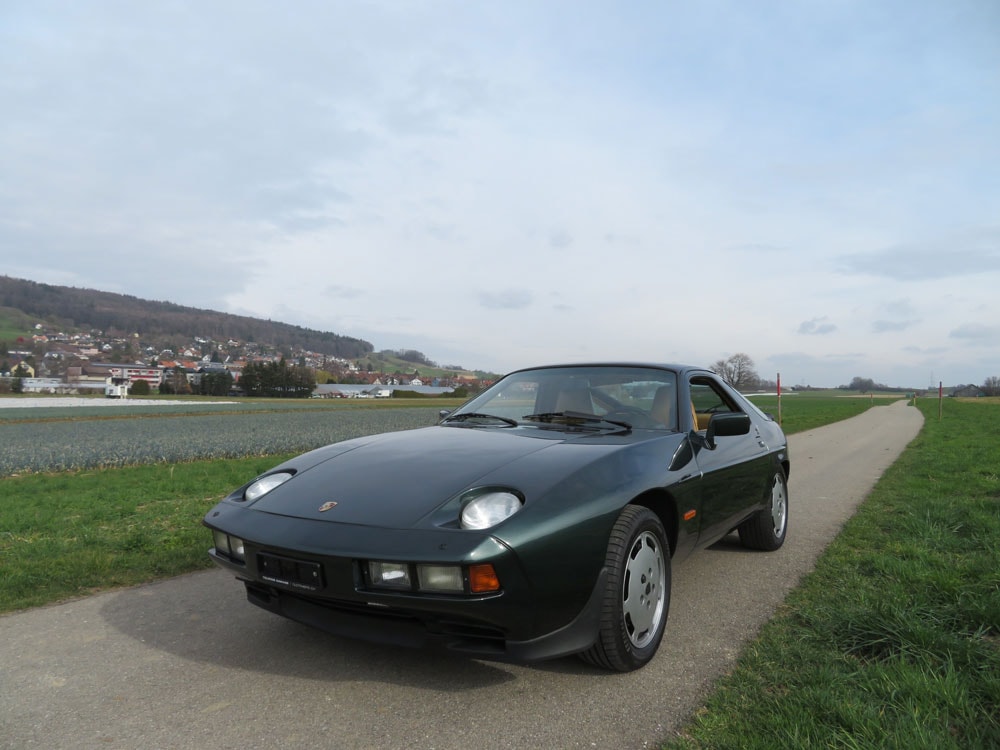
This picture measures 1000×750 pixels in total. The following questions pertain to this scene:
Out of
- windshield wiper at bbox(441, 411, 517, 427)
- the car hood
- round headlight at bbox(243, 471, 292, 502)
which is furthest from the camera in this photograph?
windshield wiper at bbox(441, 411, 517, 427)

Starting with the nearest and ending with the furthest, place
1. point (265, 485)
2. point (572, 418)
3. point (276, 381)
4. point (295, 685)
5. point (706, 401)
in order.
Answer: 1. point (295, 685)
2. point (265, 485)
3. point (572, 418)
4. point (706, 401)
5. point (276, 381)

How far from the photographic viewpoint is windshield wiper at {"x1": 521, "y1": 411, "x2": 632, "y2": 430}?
350cm

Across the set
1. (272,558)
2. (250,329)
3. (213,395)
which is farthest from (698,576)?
(250,329)

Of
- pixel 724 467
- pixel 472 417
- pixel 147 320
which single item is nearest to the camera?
pixel 724 467

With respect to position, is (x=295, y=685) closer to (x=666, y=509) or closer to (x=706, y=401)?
(x=666, y=509)

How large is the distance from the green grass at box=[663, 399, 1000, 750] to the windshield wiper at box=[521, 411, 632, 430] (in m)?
1.23

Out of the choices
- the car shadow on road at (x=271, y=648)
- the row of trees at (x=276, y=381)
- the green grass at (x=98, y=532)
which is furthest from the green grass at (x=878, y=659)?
the row of trees at (x=276, y=381)

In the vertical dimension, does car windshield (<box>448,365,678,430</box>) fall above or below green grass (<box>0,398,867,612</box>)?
above

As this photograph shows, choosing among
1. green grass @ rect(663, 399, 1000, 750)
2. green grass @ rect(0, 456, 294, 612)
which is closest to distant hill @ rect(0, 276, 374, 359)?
green grass @ rect(0, 456, 294, 612)

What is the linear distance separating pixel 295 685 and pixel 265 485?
3.03 feet

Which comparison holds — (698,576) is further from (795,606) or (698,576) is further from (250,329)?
(250,329)

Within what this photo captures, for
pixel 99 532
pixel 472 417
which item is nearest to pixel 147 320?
pixel 99 532

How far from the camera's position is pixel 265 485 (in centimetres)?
303

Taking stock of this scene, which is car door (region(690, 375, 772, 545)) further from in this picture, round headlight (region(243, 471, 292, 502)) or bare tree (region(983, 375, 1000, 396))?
bare tree (region(983, 375, 1000, 396))
